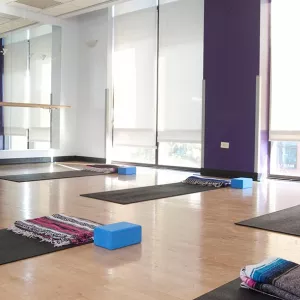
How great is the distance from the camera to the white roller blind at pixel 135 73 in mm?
7617

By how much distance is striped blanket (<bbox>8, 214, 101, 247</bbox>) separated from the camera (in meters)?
2.65

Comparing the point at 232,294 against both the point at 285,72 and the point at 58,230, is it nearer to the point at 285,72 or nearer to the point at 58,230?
the point at 58,230

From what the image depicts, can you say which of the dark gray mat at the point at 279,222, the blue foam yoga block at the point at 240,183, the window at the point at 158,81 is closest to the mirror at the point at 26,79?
the window at the point at 158,81

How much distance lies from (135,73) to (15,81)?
2.24 meters

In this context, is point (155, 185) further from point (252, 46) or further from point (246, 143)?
point (252, 46)

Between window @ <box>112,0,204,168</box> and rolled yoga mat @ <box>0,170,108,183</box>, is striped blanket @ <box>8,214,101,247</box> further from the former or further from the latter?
window @ <box>112,0,204,168</box>

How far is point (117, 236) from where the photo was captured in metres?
2.57

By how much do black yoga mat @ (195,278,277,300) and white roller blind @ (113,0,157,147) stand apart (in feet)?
18.7

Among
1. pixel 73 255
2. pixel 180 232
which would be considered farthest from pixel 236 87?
pixel 73 255

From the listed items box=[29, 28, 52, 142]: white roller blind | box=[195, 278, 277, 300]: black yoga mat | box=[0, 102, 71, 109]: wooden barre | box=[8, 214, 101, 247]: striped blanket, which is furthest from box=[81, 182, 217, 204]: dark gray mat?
box=[29, 28, 52, 142]: white roller blind

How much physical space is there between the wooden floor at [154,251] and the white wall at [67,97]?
162 inches

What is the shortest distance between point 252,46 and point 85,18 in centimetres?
411

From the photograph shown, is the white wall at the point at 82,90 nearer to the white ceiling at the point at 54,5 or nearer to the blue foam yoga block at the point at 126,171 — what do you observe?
the white ceiling at the point at 54,5

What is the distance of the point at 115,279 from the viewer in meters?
2.06
